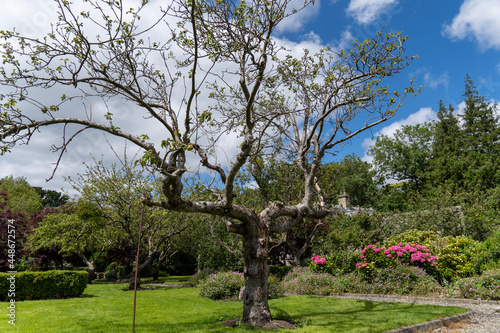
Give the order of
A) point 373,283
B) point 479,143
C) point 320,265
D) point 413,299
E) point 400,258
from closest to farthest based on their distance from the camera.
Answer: point 413,299 → point 373,283 → point 400,258 → point 320,265 → point 479,143

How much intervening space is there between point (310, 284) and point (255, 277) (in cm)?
724

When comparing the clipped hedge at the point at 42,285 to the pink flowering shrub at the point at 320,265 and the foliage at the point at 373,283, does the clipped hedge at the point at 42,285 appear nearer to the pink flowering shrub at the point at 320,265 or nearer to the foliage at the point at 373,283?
the foliage at the point at 373,283

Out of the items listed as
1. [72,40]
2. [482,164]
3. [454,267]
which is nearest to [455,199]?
[454,267]

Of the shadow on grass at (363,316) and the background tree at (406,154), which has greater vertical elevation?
the background tree at (406,154)

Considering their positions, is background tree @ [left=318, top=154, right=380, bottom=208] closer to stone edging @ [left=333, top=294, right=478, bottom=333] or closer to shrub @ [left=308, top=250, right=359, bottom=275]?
shrub @ [left=308, top=250, right=359, bottom=275]

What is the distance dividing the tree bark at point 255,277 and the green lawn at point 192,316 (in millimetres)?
494

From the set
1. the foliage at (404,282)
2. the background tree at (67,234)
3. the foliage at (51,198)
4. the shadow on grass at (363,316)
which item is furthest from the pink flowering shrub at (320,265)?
the foliage at (51,198)

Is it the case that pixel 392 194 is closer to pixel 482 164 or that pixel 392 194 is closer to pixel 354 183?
pixel 354 183

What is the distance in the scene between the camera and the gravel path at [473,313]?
691 cm

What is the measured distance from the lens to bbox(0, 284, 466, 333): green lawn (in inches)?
277

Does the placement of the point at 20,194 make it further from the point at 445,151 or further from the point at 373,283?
the point at 445,151

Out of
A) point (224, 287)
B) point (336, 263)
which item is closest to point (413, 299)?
point (336, 263)

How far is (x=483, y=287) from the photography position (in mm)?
9781

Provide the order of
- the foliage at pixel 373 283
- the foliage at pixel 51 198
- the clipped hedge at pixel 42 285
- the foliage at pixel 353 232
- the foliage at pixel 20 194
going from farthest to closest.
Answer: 1. the foliage at pixel 51 198
2. the foliage at pixel 20 194
3. the foliage at pixel 353 232
4. the clipped hedge at pixel 42 285
5. the foliage at pixel 373 283
